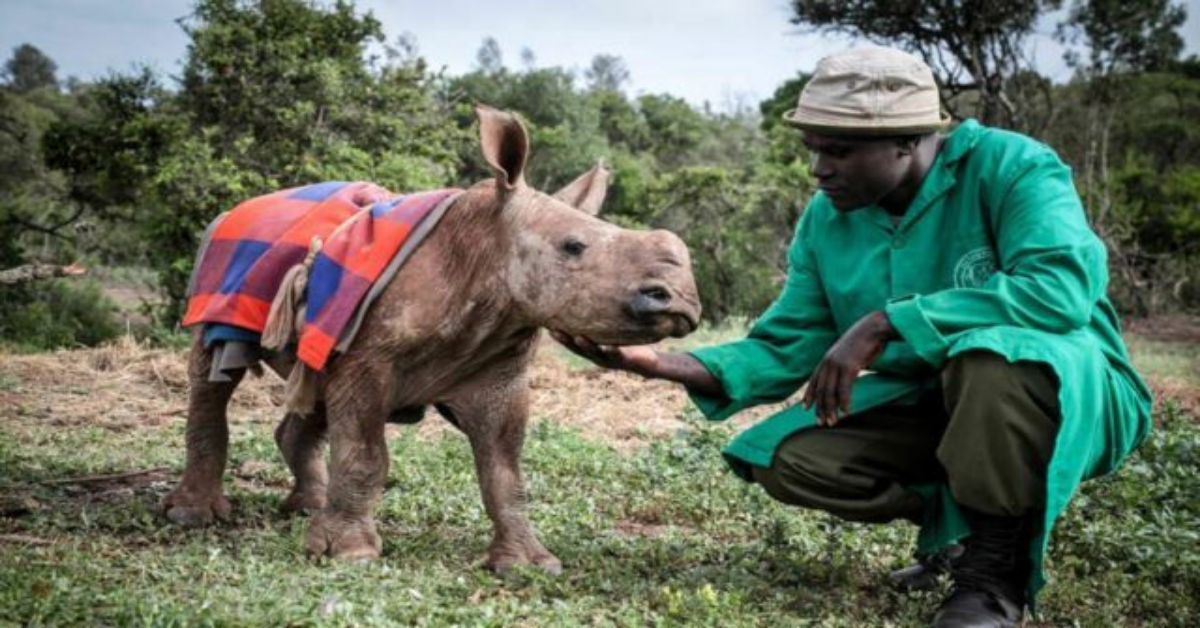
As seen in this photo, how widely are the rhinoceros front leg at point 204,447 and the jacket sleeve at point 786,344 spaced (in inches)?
80.9

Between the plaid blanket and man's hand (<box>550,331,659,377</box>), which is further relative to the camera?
the plaid blanket

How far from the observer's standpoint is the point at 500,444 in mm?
4570

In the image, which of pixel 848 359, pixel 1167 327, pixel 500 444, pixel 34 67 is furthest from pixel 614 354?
pixel 34 67

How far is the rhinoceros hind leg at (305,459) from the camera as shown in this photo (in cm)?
532

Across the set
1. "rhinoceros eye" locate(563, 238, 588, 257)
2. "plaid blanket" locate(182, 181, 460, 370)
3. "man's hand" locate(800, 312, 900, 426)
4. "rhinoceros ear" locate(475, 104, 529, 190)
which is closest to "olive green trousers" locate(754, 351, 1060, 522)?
"man's hand" locate(800, 312, 900, 426)

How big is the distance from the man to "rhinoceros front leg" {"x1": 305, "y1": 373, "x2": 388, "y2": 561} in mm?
836

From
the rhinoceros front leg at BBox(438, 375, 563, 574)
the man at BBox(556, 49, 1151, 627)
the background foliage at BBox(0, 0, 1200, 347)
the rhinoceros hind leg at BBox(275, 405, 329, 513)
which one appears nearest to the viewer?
the man at BBox(556, 49, 1151, 627)

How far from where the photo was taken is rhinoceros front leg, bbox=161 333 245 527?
5.05 metres

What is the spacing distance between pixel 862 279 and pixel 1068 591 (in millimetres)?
1330

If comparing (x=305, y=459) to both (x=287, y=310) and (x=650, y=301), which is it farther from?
(x=650, y=301)

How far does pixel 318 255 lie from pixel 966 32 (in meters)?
17.6

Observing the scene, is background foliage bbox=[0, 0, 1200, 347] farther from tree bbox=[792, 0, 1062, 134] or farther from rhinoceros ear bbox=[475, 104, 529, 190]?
rhinoceros ear bbox=[475, 104, 529, 190]

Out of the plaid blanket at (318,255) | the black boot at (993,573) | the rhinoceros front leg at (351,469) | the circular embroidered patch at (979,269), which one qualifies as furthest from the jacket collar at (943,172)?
the rhinoceros front leg at (351,469)

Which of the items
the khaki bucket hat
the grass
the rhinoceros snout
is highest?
the khaki bucket hat
